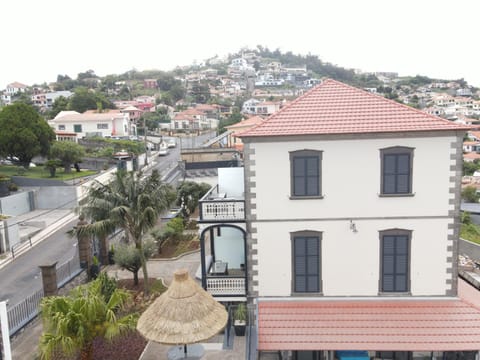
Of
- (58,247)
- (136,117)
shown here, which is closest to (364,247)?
(58,247)

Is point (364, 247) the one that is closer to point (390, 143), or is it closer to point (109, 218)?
point (390, 143)

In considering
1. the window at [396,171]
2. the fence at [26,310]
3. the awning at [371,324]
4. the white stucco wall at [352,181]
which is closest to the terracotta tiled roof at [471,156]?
the awning at [371,324]

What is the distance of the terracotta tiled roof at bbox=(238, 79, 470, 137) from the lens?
14.1 metres

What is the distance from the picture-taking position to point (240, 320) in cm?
1559

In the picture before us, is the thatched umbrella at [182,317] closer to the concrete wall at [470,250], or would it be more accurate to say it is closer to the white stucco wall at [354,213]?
the white stucco wall at [354,213]

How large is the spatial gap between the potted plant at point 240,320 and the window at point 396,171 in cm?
665

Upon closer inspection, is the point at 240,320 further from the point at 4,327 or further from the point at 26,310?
the point at 26,310

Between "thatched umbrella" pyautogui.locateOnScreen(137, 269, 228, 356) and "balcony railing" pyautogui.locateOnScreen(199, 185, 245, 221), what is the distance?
459 cm

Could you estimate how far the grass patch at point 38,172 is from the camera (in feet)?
149

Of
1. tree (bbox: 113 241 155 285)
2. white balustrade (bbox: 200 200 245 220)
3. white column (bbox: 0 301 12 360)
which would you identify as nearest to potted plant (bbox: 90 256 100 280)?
tree (bbox: 113 241 155 285)

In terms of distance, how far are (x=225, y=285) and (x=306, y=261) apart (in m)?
3.29

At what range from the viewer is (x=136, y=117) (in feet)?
329

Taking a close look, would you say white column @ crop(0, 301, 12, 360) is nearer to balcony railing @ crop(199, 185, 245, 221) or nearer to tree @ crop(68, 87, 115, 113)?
balcony railing @ crop(199, 185, 245, 221)

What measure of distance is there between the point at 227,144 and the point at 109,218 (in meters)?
42.6
